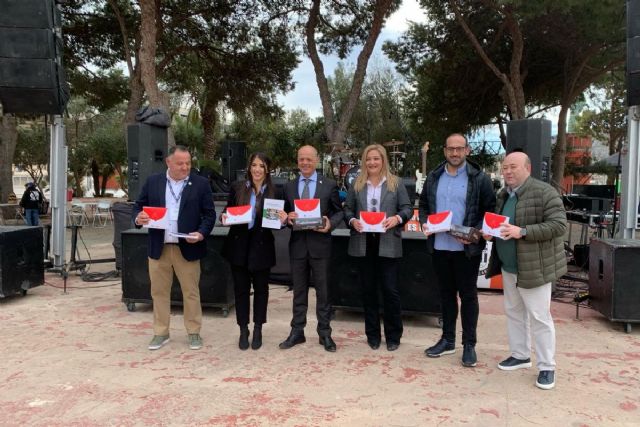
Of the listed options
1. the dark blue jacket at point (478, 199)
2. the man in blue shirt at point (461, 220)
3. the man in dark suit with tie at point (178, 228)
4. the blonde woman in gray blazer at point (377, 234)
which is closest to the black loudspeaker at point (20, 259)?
the man in dark suit with tie at point (178, 228)

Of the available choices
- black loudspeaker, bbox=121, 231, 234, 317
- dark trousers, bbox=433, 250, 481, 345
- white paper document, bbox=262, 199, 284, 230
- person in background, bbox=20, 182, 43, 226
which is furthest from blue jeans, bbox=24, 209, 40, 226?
dark trousers, bbox=433, 250, 481, 345

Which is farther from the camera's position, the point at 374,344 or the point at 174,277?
the point at 174,277

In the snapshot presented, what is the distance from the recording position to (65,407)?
130 inches

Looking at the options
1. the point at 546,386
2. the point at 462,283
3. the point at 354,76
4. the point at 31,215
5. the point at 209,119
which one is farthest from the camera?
the point at 209,119

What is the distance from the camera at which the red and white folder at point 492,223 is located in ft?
11.7

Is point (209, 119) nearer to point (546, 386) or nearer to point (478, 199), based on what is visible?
point (478, 199)

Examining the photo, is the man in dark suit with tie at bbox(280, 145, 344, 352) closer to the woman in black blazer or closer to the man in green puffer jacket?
the woman in black blazer

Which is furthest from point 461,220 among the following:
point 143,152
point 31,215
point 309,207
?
point 31,215

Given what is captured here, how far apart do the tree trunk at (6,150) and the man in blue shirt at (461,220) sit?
56.1ft

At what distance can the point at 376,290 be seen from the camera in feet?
14.2

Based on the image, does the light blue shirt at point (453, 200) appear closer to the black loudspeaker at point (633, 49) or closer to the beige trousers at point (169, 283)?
the beige trousers at point (169, 283)

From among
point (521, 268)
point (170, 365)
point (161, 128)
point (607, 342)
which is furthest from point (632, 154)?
point (161, 128)

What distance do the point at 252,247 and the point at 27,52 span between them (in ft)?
16.3

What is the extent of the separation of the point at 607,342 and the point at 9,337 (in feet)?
19.0
